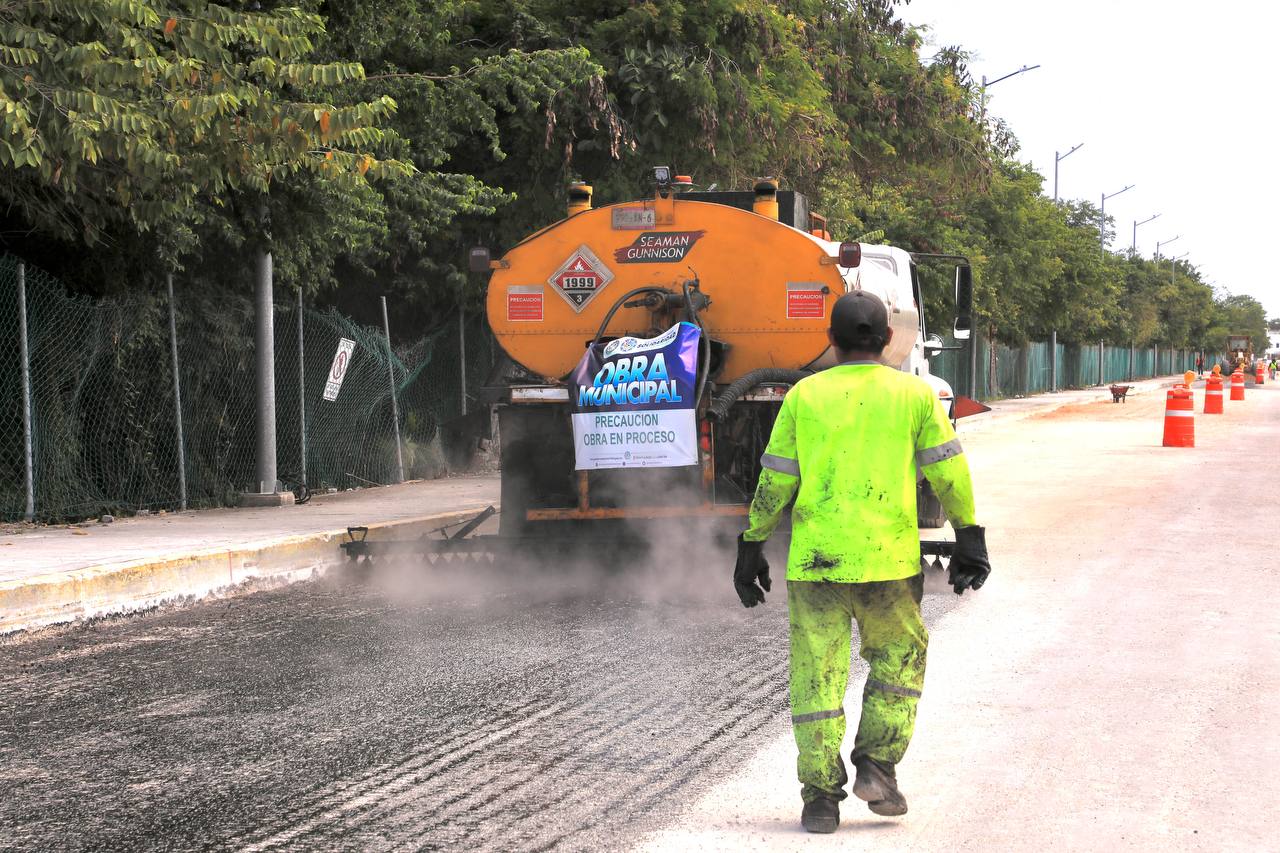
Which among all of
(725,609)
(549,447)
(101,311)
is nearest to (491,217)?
(101,311)

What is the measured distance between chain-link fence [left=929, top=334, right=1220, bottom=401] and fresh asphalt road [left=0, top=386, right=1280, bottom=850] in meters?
15.1

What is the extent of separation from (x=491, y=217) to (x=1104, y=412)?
27.4 metres

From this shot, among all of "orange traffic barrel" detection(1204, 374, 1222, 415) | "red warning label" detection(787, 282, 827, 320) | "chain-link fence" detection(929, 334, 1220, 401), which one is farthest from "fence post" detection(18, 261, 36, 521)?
"orange traffic barrel" detection(1204, 374, 1222, 415)

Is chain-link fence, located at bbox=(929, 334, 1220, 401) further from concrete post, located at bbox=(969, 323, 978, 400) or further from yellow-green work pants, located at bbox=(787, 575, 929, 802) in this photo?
yellow-green work pants, located at bbox=(787, 575, 929, 802)

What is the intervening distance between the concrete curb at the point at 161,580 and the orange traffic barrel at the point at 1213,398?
31.4m

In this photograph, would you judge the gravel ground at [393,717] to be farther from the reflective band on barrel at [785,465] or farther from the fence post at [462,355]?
the fence post at [462,355]

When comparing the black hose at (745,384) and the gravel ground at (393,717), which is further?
the black hose at (745,384)

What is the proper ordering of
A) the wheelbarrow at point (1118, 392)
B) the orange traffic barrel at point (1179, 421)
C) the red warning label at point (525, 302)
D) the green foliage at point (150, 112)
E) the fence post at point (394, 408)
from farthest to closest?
the wheelbarrow at point (1118, 392)
the orange traffic barrel at point (1179, 421)
the fence post at point (394, 408)
the red warning label at point (525, 302)
the green foliage at point (150, 112)

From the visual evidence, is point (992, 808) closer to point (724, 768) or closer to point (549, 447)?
point (724, 768)

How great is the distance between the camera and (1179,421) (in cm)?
2462

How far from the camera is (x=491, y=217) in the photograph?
17609 mm

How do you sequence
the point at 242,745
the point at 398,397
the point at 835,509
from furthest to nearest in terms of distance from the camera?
the point at 398,397 < the point at 242,745 < the point at 835,509

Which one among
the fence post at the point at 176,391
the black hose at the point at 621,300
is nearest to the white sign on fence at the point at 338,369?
the fence post at the point at 176,391

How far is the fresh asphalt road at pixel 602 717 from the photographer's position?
4.58 metres
